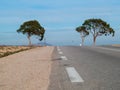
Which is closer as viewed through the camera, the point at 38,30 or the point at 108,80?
the point at 108,80

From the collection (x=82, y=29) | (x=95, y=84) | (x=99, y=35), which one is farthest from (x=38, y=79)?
(x=82, y=29)

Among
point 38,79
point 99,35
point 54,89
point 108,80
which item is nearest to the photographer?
point 54,89

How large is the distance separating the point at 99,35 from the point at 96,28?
6.89 feet

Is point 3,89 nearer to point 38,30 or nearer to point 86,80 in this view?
point 86,80

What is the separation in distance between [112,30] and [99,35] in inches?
193

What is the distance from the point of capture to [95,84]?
799 centimetres

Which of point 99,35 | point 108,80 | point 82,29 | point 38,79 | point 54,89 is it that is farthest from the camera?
point 82,29

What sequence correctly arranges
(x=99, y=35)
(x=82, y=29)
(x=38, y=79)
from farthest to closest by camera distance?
(x=82, y=29), (x=99, y=35), (x=38, y=79)

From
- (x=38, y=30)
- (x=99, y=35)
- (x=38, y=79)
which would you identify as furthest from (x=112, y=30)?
(x=38, y=79)

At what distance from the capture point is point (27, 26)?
86688 millimetres

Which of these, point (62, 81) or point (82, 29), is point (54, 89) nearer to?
point (62, 81)

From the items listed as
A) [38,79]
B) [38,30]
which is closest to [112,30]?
[38,30]

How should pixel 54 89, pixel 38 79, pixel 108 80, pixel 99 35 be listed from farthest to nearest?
pixel 99 35
pixel 38 79
pixel 108 80
pixel 54 89

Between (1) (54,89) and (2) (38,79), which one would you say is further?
(2) (38,79)
